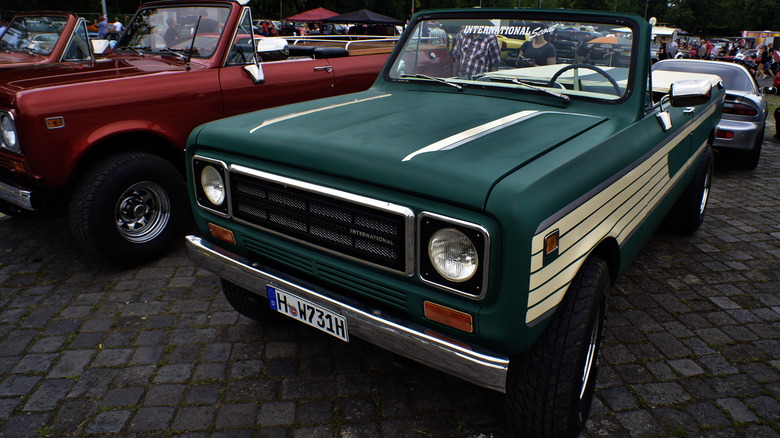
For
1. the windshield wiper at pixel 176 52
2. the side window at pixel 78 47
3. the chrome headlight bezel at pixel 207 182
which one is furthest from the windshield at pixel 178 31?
the chrome headlight bezel at pixel 207 182

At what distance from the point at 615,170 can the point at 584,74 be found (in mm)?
909

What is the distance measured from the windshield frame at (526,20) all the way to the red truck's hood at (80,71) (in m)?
1.94

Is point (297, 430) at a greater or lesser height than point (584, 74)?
lesser

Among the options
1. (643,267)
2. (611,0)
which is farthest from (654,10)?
(643,267)

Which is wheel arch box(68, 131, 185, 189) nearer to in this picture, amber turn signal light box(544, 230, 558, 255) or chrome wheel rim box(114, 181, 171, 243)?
chrome wheel rim box(114, 181, 171, 243)

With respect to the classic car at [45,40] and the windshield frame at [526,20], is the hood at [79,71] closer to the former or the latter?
the classic car at [45,40]

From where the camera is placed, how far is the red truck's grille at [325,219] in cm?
213

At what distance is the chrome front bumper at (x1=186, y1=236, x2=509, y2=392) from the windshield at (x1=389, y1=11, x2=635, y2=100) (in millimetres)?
1669

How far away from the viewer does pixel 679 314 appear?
12.1 ft

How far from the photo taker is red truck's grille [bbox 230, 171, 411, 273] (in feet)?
7.00

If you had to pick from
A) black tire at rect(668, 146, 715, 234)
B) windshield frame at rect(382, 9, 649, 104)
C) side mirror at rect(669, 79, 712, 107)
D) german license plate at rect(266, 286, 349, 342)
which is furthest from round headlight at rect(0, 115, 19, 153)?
black tire at rect(668, 146, 715, 234)

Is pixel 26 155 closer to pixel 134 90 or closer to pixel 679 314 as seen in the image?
pixel 134 90

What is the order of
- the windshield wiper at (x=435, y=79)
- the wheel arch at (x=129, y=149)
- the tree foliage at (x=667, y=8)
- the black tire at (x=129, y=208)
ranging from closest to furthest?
the windshield wiper at (x=435, y=79) → the black tire at (x=129, y=208) → the wheel arch at (x=129, y=149) → the tree foliage at (x=667, y=8)

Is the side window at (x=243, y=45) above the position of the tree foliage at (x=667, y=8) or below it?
below
